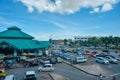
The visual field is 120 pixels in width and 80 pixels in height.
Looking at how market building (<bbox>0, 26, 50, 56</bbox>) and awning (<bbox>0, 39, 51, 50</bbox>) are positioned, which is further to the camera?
market building (<bbox>0, 26, 50, 56</bbox>)

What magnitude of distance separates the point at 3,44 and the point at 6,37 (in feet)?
22.9

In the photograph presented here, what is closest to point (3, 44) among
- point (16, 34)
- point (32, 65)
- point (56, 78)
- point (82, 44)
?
point (16, 34)

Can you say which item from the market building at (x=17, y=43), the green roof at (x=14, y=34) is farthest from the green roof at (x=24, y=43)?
the green roof at (x=14, y=34)

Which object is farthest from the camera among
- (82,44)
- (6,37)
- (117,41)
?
(82,44)

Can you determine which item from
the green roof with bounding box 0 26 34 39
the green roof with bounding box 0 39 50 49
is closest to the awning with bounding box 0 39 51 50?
the green roof with bounding box 0 39 50 49

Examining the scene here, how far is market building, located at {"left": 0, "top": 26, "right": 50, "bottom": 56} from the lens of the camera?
5730cm

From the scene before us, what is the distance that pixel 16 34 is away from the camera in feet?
221

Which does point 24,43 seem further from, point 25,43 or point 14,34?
point 14,34

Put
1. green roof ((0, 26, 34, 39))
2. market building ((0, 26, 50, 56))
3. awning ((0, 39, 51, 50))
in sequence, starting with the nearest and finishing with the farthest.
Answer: awning ((0, 39, 51, 50)) < market building ((0, 26, 50, 56)) < green roof ((0, 26, 34, 39))

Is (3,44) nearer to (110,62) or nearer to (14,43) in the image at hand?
(14,43)

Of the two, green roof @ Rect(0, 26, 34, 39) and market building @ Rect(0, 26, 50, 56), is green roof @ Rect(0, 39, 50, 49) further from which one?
green roof @ Rect(0, 26, 34, 39)

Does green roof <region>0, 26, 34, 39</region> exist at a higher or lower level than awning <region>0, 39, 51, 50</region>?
higher

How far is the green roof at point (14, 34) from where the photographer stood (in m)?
65.1

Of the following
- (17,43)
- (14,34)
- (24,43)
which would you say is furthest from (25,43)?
(14,34)
